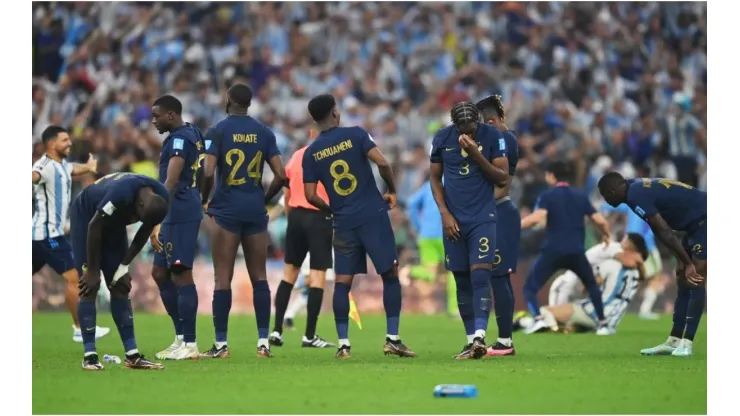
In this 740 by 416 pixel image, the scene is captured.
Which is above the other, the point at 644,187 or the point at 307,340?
the point at 644,187

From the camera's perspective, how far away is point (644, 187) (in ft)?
42.1

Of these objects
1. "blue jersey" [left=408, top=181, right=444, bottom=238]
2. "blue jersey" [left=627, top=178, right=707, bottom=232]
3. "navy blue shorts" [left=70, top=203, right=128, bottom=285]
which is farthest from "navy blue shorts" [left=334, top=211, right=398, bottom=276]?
"blue jersey" [left=408, top=181, right=444, bottom=238]

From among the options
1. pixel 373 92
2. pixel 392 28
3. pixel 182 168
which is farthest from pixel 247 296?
pixel 182 168

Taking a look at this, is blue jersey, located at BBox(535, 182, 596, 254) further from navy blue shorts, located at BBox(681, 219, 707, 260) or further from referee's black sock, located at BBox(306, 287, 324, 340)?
navy blue shorts, located at BBox(681, 219, 707, 260)

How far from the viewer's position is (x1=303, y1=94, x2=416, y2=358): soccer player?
13.2 meters

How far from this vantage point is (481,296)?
12.6 metres

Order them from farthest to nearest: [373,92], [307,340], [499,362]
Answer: [373,92] → [307,340] → [499,362]

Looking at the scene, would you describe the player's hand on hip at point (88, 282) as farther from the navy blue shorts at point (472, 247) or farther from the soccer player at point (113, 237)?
the navy blue shorts at point (472, 247)

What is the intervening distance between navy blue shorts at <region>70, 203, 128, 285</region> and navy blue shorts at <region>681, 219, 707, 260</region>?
5.81m

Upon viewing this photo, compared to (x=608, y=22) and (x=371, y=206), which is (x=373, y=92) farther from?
(x=371, y=206)

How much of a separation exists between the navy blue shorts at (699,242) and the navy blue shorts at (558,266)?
15.7ft

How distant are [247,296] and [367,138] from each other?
34.2 feet

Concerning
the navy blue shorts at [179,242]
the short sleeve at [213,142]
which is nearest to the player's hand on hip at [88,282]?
the navy blue shorts at [179,242]

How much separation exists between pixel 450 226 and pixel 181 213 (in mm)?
2692
